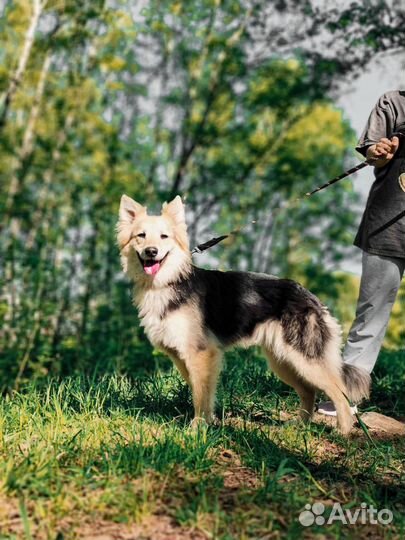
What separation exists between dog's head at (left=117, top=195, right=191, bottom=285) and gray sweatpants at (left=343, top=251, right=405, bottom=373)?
5.15 feet

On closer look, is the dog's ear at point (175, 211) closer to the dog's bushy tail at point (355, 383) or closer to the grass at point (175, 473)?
the grass at point (175, 473)

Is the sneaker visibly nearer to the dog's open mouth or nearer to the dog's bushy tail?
the dog's bushy tail

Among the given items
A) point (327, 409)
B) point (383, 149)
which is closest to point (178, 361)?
point (327, 409)

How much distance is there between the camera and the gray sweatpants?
477cm

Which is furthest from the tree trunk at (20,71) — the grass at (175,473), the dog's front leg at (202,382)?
the dog's front leg at (202,382)

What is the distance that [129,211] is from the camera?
4.52 meters

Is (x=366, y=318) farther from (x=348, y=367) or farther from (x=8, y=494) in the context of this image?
(x=8, y=494)

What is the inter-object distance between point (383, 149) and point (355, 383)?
6.13 ft

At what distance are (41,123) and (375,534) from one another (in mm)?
17438

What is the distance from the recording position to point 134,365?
904 centimetres

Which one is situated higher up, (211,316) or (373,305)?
(373,305)

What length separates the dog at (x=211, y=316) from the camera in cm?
422

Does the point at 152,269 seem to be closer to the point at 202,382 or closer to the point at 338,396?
the point at 202,382

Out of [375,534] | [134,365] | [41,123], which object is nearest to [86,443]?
[375,534]
